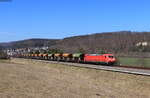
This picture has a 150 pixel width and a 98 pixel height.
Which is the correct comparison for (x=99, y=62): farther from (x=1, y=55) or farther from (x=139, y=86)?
(x=1, y=55)

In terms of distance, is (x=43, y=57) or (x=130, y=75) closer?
(x=130, y=75)

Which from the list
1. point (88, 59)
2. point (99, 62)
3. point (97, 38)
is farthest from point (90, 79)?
point (97, 38)

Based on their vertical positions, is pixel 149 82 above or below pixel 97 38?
below

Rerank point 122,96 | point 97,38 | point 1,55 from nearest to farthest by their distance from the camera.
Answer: point 122,96 → point 1,55 → point 97,38

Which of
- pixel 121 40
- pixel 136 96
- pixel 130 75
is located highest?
pixel 121 40

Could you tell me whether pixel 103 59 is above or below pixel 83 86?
above

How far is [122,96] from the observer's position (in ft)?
62.0

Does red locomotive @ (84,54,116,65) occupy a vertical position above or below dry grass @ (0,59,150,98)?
above

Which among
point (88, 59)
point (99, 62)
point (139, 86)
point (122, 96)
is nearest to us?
point (122, 96)

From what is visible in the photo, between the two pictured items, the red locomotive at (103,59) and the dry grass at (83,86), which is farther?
the red locomotive at (103,59)

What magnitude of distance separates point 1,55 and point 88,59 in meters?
83.8

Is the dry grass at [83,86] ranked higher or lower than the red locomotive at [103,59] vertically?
lower

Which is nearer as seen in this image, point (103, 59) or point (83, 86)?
point (83, 86)

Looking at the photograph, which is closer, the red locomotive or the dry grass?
the dry grass
